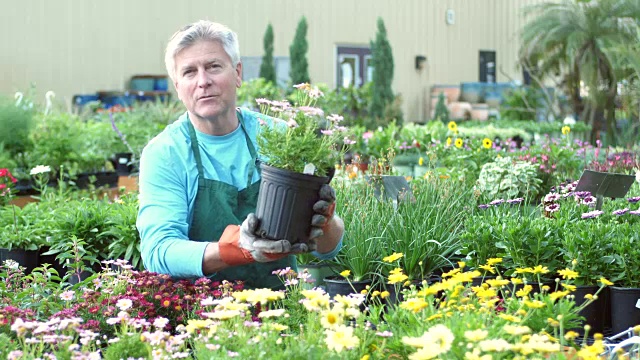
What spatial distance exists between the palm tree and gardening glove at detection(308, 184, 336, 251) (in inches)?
597

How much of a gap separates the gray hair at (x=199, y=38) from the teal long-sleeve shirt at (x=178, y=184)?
0.74 feet

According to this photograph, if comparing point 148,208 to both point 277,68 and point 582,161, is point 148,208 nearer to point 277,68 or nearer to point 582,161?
point 582,161

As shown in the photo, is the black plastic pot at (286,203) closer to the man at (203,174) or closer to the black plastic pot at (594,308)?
the man at (203,174)

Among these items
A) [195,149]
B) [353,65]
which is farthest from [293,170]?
[353,65]

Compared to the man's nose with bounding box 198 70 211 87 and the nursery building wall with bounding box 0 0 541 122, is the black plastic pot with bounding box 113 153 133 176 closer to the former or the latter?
the nursery building wall with bounding box 0 0 541 122

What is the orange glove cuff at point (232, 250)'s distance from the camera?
2.62m

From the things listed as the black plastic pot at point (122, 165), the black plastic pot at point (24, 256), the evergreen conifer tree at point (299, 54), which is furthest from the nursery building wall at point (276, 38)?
the black plastic pot at point (24, 256)

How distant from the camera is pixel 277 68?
1986 cm

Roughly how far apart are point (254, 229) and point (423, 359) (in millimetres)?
885

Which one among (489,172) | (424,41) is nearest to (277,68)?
(424,41)

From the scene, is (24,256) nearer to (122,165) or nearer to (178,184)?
(178,184)

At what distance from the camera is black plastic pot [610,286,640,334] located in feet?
10.9


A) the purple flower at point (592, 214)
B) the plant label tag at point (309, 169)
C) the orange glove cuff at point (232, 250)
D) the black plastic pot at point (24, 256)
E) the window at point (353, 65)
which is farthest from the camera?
the window at point (353, 65)

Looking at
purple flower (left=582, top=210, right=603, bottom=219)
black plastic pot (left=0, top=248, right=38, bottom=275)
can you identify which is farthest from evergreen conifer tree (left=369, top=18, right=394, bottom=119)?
purple flower (left=582, top=210, right=603, bottom=219)
